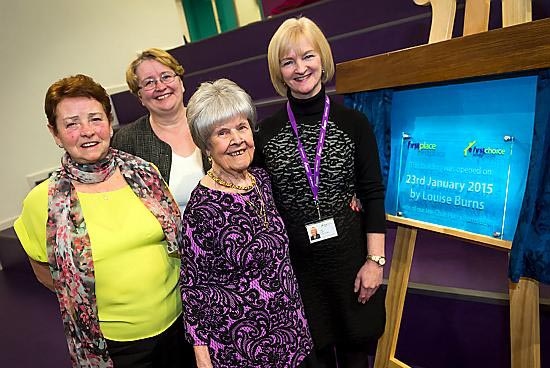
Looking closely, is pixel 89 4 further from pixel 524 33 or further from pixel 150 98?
pixel 524 33

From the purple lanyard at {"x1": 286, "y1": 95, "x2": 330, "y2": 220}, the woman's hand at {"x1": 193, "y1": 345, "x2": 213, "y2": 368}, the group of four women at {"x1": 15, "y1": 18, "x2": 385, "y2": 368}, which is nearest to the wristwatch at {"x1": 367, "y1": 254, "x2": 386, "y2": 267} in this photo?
the group of four women at {"x1": 15, "y1": 18, "x2": 385, "y2": 368}

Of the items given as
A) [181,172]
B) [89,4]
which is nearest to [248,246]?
[181,172]

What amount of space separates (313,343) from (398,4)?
1.97 m

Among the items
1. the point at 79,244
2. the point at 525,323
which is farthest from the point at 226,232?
the point at 525,323

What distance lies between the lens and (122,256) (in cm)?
127

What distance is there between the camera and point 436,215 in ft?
4.49

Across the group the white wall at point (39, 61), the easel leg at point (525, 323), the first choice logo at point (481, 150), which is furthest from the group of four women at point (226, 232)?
the white wall at point (39, 61)

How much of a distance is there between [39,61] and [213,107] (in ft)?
12.0

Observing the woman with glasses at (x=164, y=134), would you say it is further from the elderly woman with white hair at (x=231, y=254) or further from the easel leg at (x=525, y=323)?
the easel leg at (x=525, y=323)

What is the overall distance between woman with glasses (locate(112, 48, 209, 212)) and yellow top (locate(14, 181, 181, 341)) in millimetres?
297

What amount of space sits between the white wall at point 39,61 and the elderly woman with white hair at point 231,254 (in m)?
3.49

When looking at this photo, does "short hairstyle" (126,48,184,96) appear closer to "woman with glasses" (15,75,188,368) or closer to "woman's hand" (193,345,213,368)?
"woman with glasses" (15,75,188,368)

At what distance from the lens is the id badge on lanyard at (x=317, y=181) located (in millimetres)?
1347

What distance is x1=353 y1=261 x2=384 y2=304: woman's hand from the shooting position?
141cm
